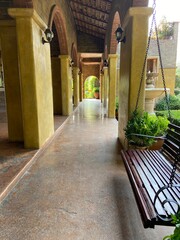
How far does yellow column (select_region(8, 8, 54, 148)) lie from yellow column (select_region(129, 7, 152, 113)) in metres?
1.88

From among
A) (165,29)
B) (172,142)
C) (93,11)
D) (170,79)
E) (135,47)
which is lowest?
(172,142)

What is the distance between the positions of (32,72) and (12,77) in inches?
29.8

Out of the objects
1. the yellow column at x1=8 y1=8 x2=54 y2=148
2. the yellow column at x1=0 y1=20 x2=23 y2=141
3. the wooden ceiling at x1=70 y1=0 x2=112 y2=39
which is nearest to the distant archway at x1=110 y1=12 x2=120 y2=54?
the wooden ceiling at x1=70 y1=0 x2=112 y2=39

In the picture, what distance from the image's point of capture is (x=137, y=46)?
3.34 metres

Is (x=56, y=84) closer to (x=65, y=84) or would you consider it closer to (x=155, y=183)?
(x=65, y=84)

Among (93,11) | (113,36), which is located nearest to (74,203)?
(113,36)

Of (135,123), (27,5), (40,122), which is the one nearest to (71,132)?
(40,122)

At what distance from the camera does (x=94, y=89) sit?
23.8 meters

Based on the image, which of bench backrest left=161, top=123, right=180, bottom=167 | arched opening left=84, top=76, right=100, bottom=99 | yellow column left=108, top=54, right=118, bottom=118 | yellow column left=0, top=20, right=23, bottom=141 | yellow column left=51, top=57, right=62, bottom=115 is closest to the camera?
bench backrest left=161, top=123, right=180, bottom=167

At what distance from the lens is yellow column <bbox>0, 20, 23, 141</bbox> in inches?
146

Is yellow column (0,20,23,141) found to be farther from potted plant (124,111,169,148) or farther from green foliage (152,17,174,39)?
green foliage (152,17,174,39)

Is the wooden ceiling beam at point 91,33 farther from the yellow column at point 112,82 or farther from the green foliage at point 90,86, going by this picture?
the green foliage at point 90,86

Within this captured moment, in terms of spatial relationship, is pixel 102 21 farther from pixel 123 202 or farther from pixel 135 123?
pixel 123 202

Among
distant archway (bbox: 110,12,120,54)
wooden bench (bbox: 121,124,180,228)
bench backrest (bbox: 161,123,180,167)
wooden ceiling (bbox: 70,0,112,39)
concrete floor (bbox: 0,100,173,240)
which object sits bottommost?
concrete floor (bbox: 0,100,173,240)
